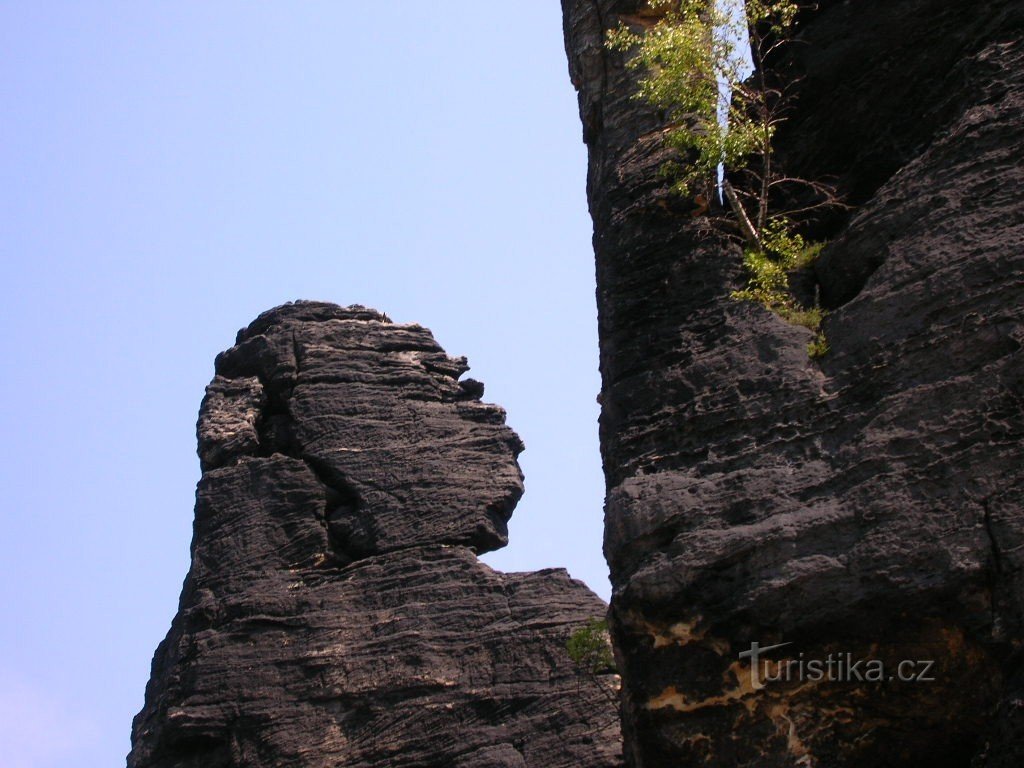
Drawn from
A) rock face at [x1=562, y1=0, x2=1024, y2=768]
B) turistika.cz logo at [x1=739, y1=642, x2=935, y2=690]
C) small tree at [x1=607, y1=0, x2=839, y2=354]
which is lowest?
turistika.cz logo at [x1=739, y1=642, x2=935, y2=690]

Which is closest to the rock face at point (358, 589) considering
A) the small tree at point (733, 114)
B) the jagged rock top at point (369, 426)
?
the jagged rock top at point (369, 426)

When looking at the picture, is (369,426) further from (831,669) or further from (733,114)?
(831,669)

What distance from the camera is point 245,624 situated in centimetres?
2788

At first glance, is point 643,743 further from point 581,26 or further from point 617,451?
point 581,26

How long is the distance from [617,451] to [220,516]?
1698 cm

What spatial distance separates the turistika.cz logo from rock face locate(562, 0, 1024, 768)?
0.03 m

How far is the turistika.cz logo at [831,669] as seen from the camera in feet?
38.2

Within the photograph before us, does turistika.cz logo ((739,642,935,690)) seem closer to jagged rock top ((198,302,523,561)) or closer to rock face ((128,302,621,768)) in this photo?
rock face ((128,302,621,768))

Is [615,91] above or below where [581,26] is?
below

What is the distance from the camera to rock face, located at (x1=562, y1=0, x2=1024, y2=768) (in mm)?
11570

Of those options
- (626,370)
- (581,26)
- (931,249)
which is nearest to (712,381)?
(626,370)

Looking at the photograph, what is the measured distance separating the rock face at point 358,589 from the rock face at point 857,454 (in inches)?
511

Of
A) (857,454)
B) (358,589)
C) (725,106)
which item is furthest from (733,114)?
(358,589)

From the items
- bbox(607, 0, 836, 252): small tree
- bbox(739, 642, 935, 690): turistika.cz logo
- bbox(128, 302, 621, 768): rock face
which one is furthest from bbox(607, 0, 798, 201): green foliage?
bbox(128, 302, 621, 768): rock face
